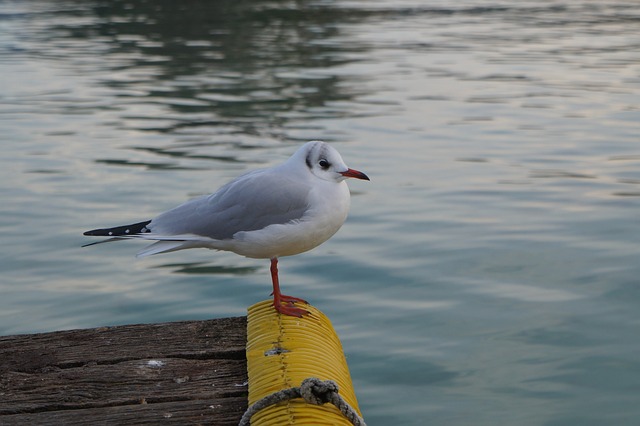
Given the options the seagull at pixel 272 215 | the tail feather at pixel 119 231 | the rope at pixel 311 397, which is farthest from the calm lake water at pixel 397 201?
the rope at pixel 311 397

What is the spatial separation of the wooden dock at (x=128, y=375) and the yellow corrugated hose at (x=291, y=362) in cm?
8

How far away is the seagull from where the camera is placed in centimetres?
462

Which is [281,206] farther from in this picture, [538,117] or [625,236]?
[538,117]

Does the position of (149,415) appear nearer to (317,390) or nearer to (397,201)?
(317,390)

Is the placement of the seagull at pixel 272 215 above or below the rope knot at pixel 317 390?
above

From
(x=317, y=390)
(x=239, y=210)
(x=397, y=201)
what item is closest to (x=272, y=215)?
(x=239, y=210)

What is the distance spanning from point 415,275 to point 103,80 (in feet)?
42.3

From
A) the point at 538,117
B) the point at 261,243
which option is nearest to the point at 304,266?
the point at 261,243

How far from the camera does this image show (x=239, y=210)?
484 centimetres

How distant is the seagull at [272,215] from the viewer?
462cm

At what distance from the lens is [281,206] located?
15.4 ft

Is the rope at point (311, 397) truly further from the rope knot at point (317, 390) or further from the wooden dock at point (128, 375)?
the wooden dock at point (128, 375)

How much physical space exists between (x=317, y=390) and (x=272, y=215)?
1154 mm

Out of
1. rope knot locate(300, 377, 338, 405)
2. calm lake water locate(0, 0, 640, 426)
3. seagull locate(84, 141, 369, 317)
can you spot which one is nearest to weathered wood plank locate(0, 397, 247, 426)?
rope knot locate(300, 377, 338, 405)
